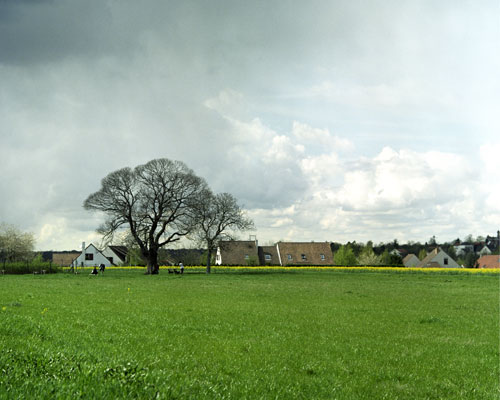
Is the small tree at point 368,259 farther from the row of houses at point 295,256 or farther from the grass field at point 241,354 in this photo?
the grass field at point 241,354

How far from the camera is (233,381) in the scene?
8555 mm

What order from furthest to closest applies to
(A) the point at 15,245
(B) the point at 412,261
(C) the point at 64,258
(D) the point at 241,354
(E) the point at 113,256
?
(B) the point at 412,261 < (C) the point at 64,258 < (E) the point at 113,256 < (A) the point at 15,245 < (D) the point at 241,354

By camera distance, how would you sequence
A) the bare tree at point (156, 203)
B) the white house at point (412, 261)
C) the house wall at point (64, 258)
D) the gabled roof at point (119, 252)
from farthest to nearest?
the white house at point (412, 261), the house wall at point (64, 258), the gabled roof at point (119, 252), the bare tree at point (156, 203)

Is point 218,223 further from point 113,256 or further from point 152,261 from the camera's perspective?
point 113,256

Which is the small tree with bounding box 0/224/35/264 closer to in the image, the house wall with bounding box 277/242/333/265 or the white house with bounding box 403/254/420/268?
the house wall with bounding box 277/242/333/265

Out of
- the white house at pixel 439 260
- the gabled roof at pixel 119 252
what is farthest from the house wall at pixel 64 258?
the white house at pixel 439 260

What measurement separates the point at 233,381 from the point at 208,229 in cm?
5753

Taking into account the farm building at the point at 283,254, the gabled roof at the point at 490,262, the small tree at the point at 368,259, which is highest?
the farm building at the point at 283,254

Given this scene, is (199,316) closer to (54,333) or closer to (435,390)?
(54,333)

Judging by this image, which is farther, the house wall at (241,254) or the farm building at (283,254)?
the farm building at (283,254)

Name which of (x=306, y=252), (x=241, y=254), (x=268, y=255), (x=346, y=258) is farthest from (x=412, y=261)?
(x=241, y=254)

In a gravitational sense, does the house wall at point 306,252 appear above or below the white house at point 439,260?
above

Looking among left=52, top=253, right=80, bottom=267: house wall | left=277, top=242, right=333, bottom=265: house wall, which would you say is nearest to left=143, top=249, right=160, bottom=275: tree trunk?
left=277, top=242, right=333, bottom=265: house wall

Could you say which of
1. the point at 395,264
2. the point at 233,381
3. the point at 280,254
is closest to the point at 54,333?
the point at 233,381
